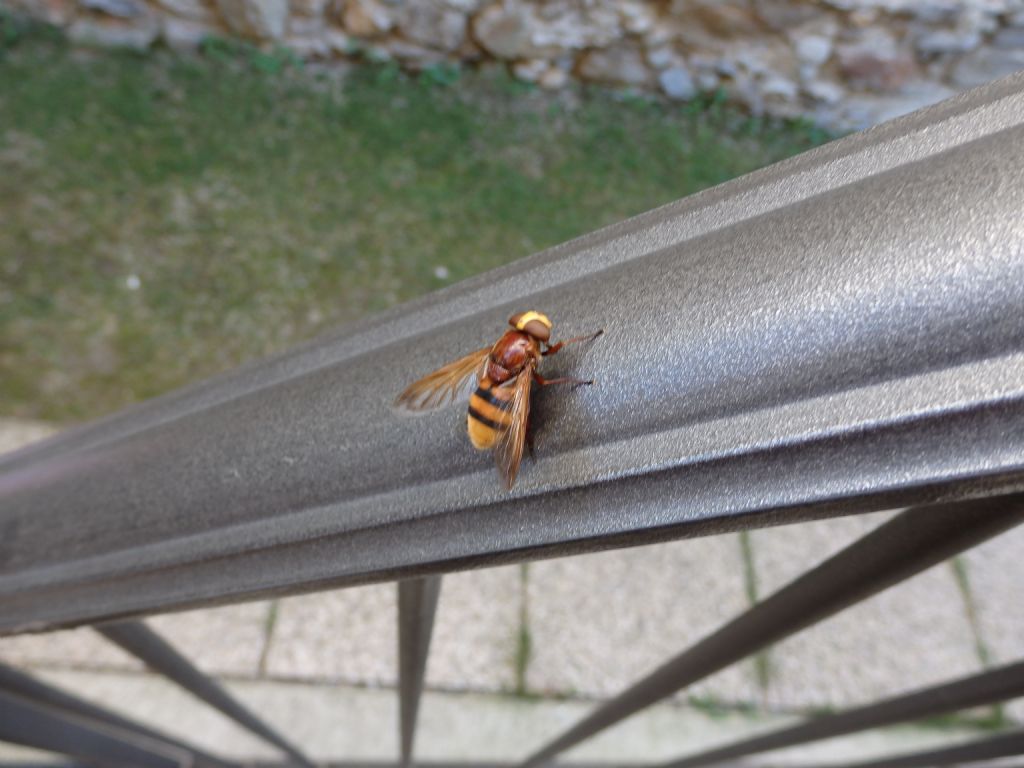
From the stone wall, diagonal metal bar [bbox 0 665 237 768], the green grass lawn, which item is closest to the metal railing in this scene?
diagonal metal bar [bbox 0 665 237 768]

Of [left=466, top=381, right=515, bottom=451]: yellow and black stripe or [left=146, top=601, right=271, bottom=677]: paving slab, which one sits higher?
[left=146, top=601, right=271, bottom=677]: paving slab

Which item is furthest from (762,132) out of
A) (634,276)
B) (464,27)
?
(634,276)

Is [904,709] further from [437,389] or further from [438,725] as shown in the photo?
[438,725]

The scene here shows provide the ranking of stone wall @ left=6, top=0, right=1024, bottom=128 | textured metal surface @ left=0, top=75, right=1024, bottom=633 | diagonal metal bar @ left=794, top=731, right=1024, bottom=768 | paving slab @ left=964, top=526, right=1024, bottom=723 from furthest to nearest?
1. stone wall @ left=6, top=0, right=1024, bottom=128
2. paving slab @ left=964, top=526, right=1024, bottom=723
3. diagonal metal bar @ left=794, top=731, right=1024, bottom=768
4. textured metal surface @ left=0, top=75, right=1024, bottom=633

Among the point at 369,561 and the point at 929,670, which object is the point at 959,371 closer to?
the point at 369,561

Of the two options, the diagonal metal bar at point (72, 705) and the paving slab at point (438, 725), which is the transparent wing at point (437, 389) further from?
the paving slab at point (438, 725)

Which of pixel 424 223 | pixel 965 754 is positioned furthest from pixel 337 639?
pixel 424 223

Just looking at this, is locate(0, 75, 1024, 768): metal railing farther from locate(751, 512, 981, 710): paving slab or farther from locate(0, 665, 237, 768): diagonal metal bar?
locate(751, 512, 981, 710): paving slab

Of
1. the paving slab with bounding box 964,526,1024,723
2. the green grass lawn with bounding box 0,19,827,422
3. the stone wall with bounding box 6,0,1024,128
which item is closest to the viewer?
the paving slab with bounding box 964,526,1024,723

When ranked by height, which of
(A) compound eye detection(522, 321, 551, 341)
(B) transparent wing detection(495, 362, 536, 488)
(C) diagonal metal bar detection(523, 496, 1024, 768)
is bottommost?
(C) diagonal metal bar detection(523, 496, 1024, 768)
